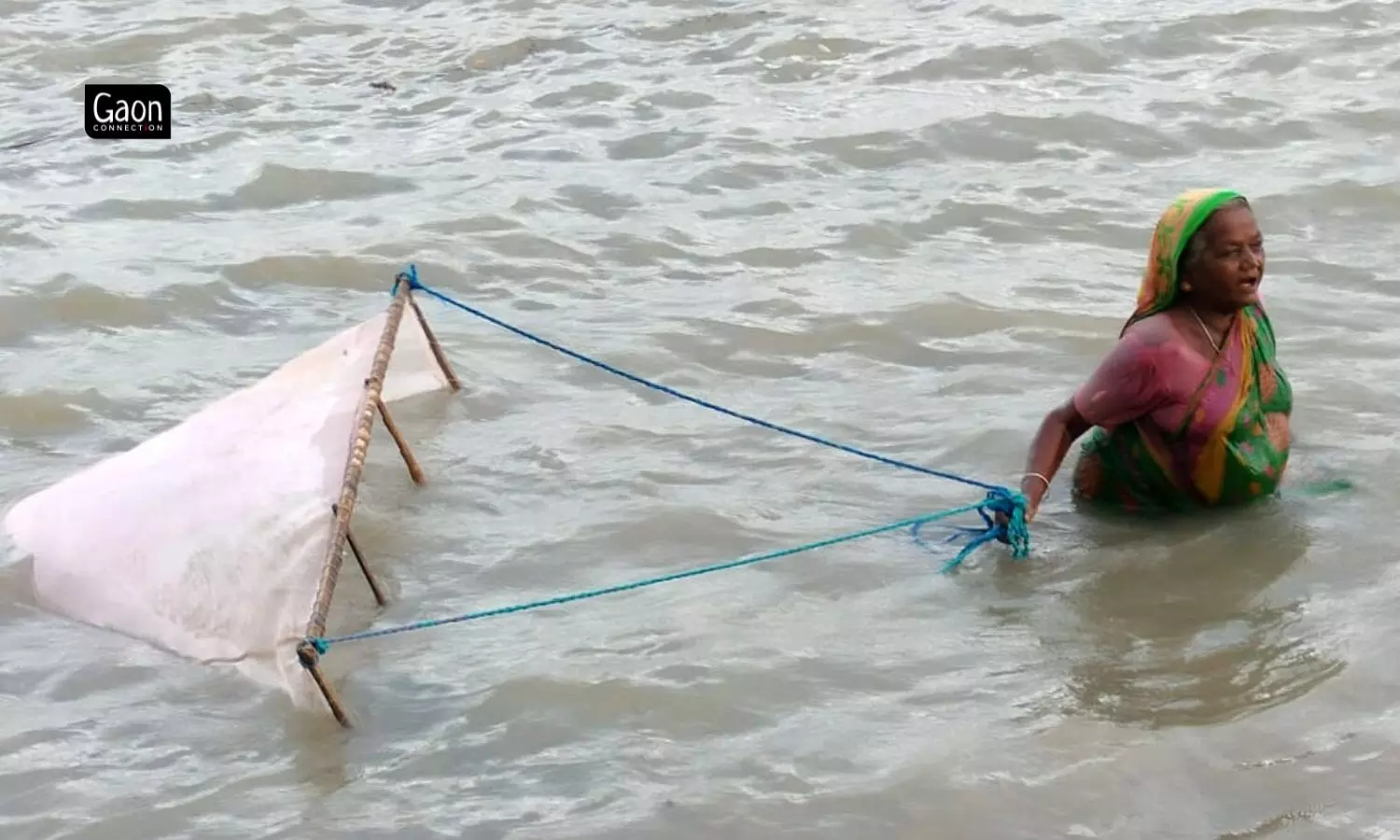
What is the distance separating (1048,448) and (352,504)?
1.60 meters

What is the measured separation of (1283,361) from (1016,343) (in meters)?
0.79

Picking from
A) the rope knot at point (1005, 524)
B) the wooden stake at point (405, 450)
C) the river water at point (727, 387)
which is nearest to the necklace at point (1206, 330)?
the river water at point (727, 387)

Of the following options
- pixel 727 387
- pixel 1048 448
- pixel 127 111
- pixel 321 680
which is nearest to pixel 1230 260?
pixel 1048 448

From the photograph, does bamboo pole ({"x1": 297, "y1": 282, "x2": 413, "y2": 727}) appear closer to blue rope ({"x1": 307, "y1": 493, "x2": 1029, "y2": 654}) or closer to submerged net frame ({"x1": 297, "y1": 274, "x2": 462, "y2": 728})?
submerged net frame ({"x1": 297, "y1": 274, "x2": 462, "y2": 728})

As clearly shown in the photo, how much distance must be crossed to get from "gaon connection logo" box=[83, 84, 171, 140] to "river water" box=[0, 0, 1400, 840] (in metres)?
0.12

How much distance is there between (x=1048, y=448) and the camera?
401 centimetres

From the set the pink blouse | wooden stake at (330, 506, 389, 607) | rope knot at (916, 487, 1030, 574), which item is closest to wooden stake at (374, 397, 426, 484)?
wooden stake at (330, 506, 389, 607)

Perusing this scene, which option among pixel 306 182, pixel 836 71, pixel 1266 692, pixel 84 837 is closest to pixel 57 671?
pixel 84 837

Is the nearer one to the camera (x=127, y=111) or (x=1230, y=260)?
(x=1230, y=260)

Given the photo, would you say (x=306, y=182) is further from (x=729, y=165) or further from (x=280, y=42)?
(x=280, y=42)

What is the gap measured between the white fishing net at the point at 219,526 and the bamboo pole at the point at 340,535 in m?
0.08

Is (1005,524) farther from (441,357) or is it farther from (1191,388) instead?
(441,357)

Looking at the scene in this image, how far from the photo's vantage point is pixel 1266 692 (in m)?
3.34

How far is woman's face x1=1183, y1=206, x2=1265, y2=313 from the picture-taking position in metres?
3.79
